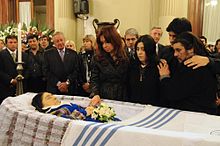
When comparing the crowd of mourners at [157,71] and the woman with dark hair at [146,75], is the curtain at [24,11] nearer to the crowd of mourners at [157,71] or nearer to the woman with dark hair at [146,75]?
the crowd of mourners at [157,71]

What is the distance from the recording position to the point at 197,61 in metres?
2.17

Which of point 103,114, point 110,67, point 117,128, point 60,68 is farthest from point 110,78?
point 60,68

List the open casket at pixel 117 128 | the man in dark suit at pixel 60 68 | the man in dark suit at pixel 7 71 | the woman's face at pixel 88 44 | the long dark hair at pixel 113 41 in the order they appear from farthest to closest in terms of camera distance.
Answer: the woman's face at pixel 88 44 < the man in dark suit at pixel 7 71 < the man in dark suit at pixel 60 68 < the long dark hair at pixel 113 41 < the open casket at pixel 117 128

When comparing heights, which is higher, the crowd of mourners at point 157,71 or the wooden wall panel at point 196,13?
the wooden wall panel at point 196,13

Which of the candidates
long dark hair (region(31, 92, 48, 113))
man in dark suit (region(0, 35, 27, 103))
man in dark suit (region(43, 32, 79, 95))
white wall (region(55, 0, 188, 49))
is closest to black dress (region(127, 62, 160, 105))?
long dark hair (region(31, 92, 48, 113))

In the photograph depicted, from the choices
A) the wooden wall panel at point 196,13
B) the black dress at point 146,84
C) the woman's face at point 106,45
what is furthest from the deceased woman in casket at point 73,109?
the wooden wall panel at point 196,13

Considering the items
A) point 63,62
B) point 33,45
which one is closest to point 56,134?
point 63,62

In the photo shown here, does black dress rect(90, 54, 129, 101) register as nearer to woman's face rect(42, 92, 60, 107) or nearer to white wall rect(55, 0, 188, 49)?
woman's face rect(42, 92, 60, 107)

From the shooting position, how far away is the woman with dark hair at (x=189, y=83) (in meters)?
2.21

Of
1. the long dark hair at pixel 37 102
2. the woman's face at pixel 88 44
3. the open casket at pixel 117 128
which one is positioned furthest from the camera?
the woman's face at pixel 88 44

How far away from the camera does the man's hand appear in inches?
85.3

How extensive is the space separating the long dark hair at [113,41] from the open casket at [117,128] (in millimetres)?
461

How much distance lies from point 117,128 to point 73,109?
2.49 ft

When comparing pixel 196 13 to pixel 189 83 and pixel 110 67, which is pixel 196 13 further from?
pixel 189 83
